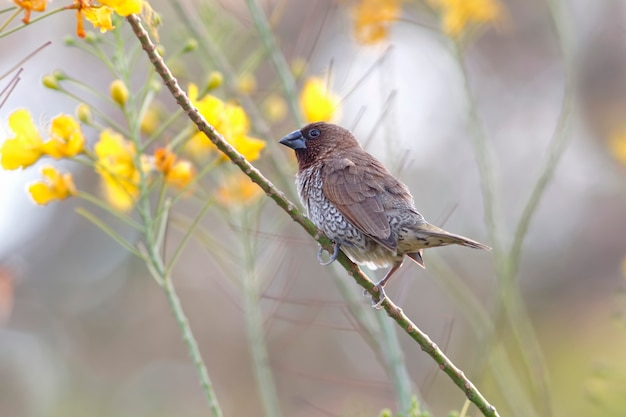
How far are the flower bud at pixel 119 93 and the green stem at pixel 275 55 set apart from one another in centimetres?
84

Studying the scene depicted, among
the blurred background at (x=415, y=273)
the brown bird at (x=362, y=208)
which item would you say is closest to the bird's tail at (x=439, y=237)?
the brown bird at (x=362, y=208)

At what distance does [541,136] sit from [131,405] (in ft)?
21.4

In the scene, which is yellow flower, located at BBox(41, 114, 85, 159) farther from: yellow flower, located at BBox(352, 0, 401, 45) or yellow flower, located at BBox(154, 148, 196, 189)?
yellow flower, located at BBox(352, 0, 401, 45)

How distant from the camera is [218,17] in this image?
14.2 ft

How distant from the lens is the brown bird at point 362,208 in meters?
3.50

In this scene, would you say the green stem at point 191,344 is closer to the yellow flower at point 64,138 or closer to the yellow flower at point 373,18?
the yellow flower at point 64,138

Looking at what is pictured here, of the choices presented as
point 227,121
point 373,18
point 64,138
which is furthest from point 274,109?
point 64,138

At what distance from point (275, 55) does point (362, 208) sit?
2.60 ft

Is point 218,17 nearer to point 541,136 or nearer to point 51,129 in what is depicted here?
point 51,129

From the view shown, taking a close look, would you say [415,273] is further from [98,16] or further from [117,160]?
[98,16]

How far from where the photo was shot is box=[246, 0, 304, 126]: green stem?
3.82 meters

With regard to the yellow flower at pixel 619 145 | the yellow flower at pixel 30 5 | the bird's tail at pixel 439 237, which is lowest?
the yellow flower at pixel 30 5

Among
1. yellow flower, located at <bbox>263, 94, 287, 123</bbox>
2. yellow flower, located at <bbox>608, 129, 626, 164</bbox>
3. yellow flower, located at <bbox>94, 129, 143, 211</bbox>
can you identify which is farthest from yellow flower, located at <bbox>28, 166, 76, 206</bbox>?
yellow flower, located at <bbox>608, 129, 626, 164</bbox>

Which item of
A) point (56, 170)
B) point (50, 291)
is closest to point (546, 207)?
point (50, 291)
